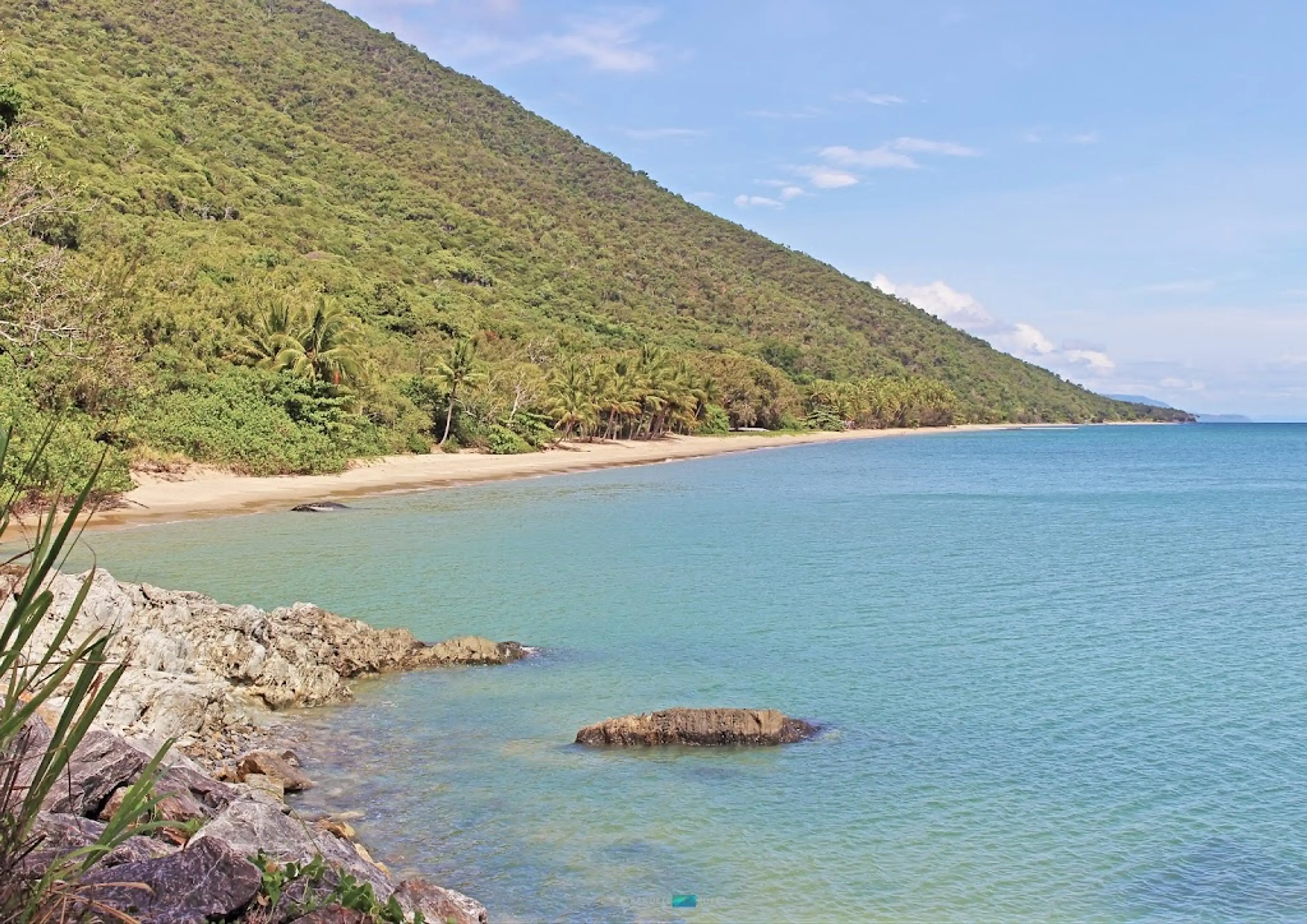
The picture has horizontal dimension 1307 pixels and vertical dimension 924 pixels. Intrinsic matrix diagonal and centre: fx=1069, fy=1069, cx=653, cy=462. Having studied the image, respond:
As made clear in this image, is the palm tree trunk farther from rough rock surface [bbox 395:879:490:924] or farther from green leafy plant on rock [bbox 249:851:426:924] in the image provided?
green leafy plant on rock [bbox 249:851:426:924]

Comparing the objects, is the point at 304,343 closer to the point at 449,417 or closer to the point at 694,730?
the point at 449,417

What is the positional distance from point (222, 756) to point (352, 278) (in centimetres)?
6447

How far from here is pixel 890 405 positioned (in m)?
128

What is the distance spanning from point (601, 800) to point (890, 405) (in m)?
121

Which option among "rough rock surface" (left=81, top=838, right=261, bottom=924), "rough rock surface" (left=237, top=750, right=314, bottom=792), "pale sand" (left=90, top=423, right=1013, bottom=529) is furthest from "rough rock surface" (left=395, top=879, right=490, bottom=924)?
"pale sand" (left=90, top=423, right=1013, bottom=529)

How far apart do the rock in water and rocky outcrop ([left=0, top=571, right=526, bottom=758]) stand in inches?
154

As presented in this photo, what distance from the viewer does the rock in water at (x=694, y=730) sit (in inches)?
472

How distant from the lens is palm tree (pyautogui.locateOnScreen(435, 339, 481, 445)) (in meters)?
54.8

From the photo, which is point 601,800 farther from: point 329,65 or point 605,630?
point 329,65

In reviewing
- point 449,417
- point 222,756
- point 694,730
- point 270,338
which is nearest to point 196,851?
point 222,756

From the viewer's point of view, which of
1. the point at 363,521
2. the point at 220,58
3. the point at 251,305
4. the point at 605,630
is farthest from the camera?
the point at 220,58

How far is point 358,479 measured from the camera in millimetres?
43469

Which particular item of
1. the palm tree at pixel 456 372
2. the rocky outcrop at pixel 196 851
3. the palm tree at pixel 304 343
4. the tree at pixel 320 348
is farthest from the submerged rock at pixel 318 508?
the rocky outcrop at pixel 196 851

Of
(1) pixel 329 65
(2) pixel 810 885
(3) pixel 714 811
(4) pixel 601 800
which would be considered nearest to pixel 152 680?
(4) pixel 601 800
